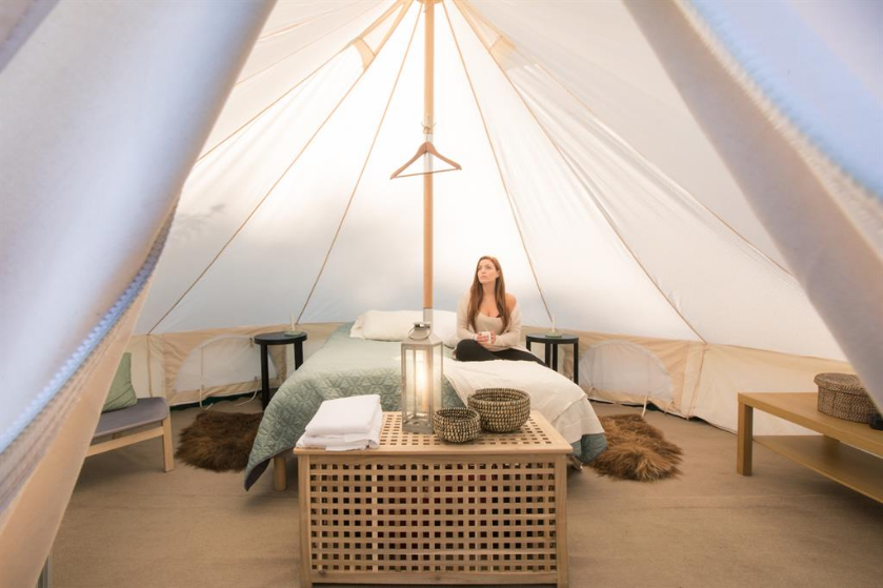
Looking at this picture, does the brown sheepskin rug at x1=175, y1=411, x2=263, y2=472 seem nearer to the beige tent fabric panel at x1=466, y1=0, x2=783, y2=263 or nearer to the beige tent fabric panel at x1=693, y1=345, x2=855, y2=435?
the beige tent fabric panel at x1=466, y1=0, x2=783, y2=263

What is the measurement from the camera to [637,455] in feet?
9.60

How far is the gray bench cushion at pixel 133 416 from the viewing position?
2.58m

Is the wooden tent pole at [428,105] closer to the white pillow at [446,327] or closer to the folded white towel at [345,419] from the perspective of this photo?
the folded white towel at [345,419]

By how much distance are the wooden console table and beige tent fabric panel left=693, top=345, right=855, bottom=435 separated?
363 millimetres

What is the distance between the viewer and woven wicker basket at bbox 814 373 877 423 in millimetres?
2271

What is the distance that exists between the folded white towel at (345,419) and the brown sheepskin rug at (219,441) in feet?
4.11

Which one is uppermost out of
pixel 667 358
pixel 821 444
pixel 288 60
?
pixel 288 60

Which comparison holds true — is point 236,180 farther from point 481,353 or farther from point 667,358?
point 667,358

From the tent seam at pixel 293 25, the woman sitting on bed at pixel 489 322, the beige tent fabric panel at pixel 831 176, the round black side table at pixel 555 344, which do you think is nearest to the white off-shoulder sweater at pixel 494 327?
the woman sitting on bed at pixel 489 322

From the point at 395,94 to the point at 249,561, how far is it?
8.48ft

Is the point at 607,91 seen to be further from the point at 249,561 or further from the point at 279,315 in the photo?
the point at 279,315

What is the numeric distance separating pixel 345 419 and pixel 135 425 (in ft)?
5.02

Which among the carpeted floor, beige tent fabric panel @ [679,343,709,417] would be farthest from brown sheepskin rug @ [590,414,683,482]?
beige tent fabric panel @ [679,343,709,417]

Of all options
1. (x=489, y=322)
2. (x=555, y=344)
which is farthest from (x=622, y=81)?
(x=555, y=344)
